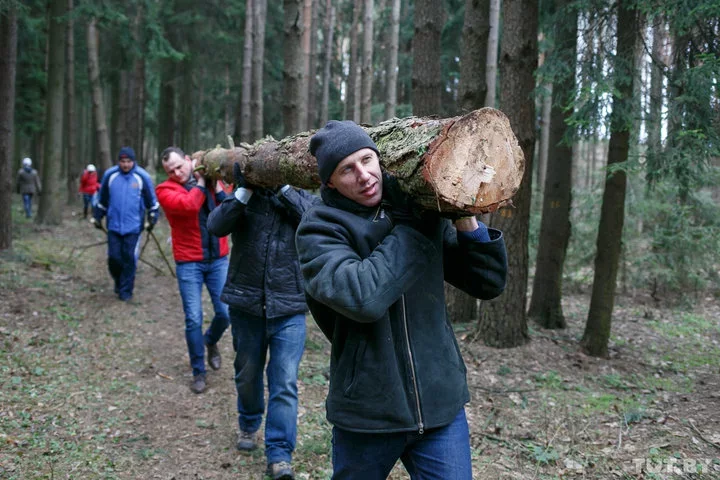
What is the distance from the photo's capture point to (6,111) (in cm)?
1141

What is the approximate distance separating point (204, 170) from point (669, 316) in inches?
375

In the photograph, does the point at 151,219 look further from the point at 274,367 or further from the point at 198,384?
the point at 274,367

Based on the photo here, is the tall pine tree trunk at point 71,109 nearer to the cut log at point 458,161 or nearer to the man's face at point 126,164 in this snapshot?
the man's face at point 126,164

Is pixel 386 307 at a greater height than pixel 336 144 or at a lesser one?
lesser

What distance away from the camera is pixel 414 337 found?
2.56 meters

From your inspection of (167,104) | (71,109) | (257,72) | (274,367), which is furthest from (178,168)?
(167,104)

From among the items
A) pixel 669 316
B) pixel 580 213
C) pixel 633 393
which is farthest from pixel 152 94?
pixel 633 393

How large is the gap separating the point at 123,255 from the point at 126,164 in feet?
4.99

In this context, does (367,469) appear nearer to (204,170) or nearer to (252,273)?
(252,273)

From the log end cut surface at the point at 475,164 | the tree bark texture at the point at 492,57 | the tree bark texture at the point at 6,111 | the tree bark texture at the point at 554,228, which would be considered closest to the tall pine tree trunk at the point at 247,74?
the tree bark texture at the point at 6,111

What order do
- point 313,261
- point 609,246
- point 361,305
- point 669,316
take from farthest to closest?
point 669,316 < point 609,246 < point 313,261 < point 361,305

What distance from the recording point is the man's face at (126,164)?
31.5 feet

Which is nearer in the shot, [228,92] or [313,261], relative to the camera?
[313,261]

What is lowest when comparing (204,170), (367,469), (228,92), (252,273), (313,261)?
Answer: (367,469)
